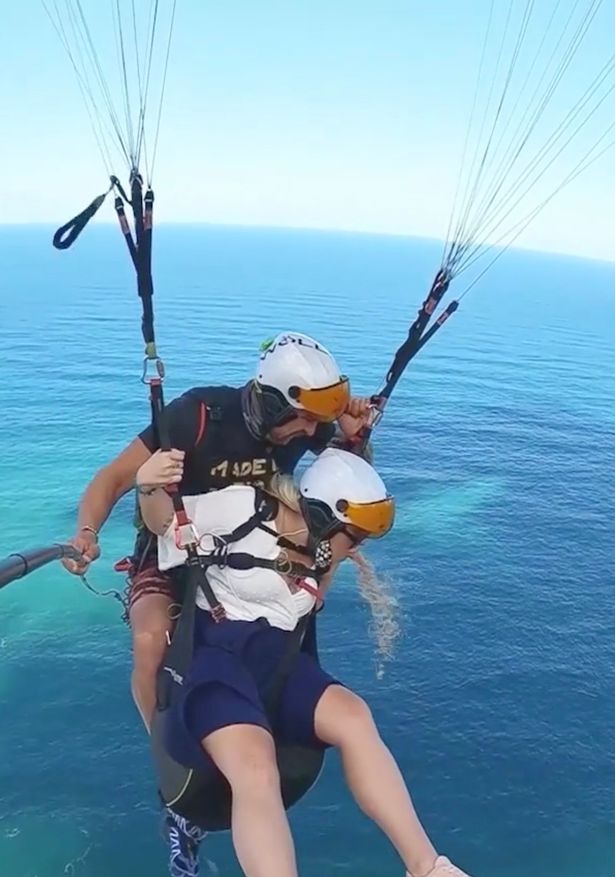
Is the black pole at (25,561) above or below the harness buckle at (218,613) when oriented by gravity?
above

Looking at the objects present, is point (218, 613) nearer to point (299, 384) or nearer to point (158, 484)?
point (158, 484)

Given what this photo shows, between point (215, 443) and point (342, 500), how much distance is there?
2.70ft

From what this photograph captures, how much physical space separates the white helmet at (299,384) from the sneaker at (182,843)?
9.81 ft

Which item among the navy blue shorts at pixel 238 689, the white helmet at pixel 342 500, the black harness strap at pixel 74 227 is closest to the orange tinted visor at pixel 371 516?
the white helmet at pixel 342 500

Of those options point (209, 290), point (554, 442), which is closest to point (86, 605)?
point (554, 442)

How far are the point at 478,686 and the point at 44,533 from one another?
56.4ft

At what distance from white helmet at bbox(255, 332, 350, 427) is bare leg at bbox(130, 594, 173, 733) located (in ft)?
4.10

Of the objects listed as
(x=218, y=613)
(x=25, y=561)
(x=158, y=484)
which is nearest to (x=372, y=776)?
(x=218, y=613)

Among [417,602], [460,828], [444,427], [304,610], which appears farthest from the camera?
[444,427]

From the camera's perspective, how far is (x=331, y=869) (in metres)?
19.7

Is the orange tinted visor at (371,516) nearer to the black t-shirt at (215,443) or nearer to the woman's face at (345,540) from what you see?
the woman's face at (345,540)

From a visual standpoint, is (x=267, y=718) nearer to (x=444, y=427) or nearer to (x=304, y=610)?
(x=304, y=610)

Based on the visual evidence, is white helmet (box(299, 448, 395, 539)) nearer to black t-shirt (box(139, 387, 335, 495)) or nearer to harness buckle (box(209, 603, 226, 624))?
black t-shirt (box(139, 387, 335, 495))

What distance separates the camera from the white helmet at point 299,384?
445 centimetres
